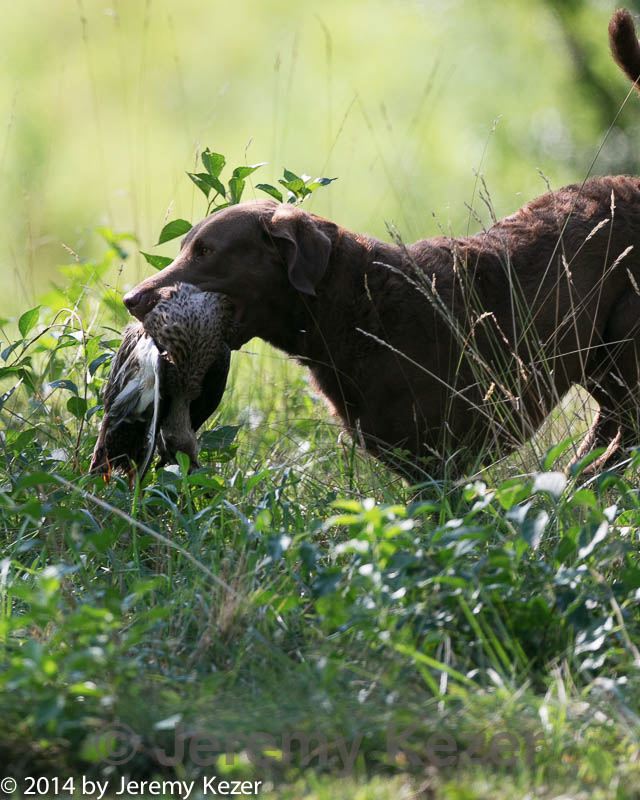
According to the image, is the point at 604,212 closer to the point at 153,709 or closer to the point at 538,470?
the point at 538,470

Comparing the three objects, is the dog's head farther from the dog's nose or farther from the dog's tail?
the dog's tail

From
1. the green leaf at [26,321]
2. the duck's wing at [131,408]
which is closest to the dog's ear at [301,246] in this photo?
the duck's wing at [131,408]

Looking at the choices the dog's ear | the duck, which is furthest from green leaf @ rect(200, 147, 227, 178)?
the duck

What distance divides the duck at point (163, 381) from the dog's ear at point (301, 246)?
0.27 meters

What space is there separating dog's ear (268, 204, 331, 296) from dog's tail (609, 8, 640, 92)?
4.77 feet

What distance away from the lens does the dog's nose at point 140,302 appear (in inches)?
155

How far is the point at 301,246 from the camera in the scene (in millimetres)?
4121

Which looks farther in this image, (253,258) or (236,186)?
(236,186)

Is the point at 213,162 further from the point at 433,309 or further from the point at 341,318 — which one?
the point at 433,309

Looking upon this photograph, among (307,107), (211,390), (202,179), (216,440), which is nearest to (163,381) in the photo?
(211,390)

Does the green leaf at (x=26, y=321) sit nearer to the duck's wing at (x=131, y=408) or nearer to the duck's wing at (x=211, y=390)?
the duck's wing at (x=131, y=408)

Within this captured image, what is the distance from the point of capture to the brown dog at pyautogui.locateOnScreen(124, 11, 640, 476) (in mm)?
4137

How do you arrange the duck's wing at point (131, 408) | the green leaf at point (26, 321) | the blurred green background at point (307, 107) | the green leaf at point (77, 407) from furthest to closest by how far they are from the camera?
1. the blurred green background at point (307, 107)
2. the green leaf at point (77, 407)
3. the green leaf at point (26, 321)
4. the duck's wing at point (131, 408)

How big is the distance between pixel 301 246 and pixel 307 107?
27.3ft
